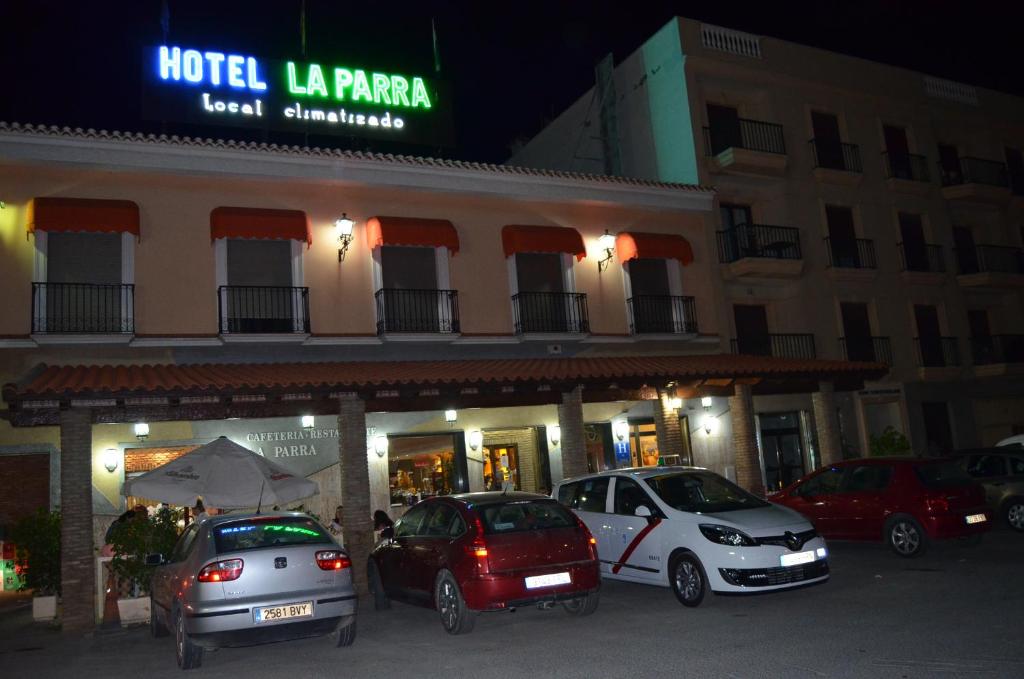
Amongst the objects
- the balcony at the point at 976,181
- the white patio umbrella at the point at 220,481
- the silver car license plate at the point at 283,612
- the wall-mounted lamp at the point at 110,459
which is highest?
the balcony at the point at 976,181

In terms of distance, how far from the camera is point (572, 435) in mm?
16172

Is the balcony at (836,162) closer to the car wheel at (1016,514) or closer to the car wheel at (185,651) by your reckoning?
the car wheel at (1016,514)

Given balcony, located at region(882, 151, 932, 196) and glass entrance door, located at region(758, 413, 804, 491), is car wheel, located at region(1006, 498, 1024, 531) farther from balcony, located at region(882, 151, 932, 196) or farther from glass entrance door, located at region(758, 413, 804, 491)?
balcony, located at region(882, 151, 932, 196)

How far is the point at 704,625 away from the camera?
28.3ft

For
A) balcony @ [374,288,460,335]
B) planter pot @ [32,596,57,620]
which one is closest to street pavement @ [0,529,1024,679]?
planter pot @ [32,596,57,620]

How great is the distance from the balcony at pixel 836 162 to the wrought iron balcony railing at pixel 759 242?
2273mm

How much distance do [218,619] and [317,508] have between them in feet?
34.3

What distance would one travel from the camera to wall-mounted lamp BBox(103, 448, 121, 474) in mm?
15914

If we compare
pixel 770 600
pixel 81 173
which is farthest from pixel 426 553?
pixel 81 173

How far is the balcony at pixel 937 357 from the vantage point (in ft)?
81.5

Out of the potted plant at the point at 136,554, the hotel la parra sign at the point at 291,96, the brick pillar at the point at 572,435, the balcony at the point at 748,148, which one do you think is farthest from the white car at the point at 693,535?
the balcony at the point at 748,148

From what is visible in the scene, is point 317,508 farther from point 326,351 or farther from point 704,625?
point 704,625

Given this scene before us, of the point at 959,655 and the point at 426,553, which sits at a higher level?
the point at 426,553

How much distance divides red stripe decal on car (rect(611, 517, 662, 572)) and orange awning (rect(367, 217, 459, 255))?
29.5 feet
